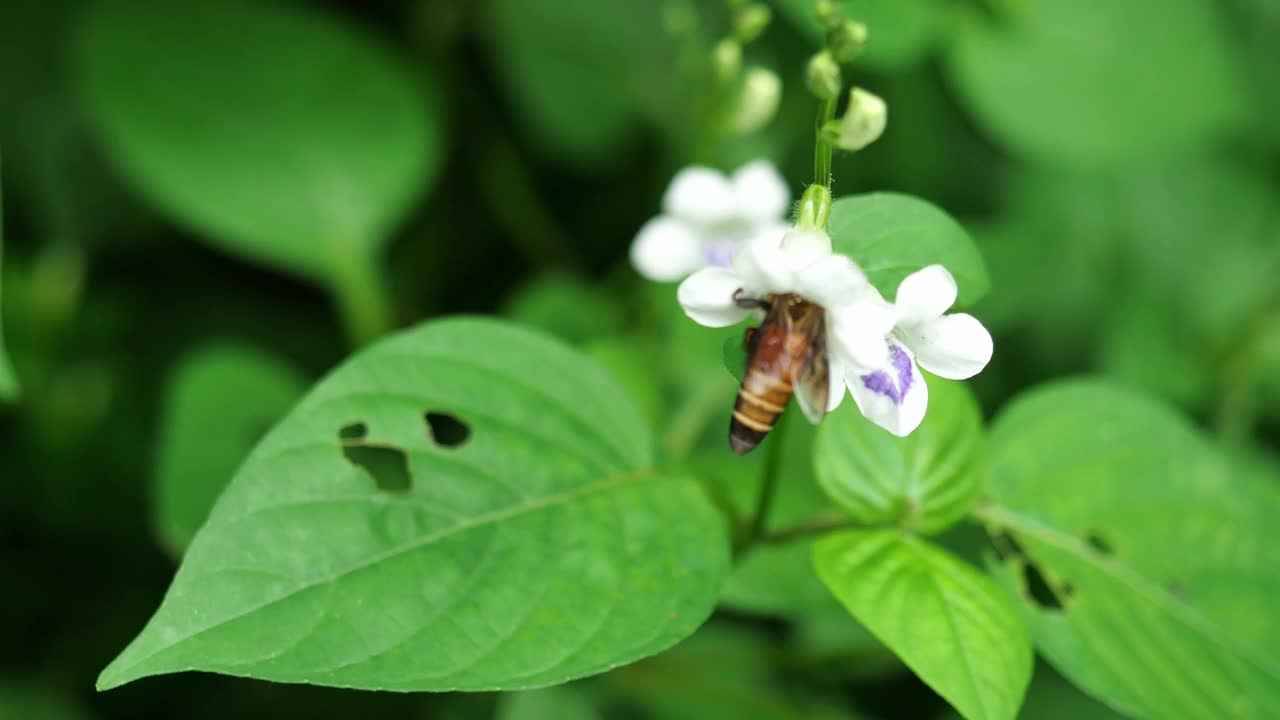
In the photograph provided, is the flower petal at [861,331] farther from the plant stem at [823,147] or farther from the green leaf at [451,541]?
the green leaf at [451,541]

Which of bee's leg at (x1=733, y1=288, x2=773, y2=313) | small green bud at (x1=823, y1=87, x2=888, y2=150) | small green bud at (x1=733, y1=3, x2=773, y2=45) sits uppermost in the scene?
small green bud at (x1=823, y1=87, x2=888, y2=150)

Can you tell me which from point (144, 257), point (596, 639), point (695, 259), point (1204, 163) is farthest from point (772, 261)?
point (1204, 163)

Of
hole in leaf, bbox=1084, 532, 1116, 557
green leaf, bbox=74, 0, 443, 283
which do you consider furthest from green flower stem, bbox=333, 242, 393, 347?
hole in leaf, bbox=1084, 532, 1116, 557

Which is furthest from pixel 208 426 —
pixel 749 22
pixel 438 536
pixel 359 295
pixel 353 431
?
pixel 749 22

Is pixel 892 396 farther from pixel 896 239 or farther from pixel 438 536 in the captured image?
pixel 438 536

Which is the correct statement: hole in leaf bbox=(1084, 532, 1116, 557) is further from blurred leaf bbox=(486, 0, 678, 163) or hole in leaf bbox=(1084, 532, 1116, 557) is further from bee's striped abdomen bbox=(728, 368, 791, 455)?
blurred leaf bbox=(486, 0, 678, 163)

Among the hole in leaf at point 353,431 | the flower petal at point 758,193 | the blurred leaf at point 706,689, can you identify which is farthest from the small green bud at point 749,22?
the blurred leaf at point 706,689
